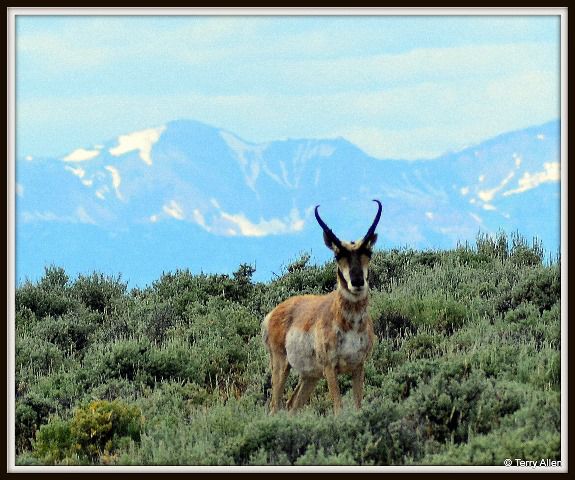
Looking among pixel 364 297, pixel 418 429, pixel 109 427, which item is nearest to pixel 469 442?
pixel 418 429

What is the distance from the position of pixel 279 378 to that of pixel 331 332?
5.07 feet

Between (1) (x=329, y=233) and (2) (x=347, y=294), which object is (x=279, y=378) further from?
(1) (x=329, y=233)

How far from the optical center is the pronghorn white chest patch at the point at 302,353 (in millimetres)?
15250

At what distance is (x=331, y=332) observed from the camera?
1484 cm

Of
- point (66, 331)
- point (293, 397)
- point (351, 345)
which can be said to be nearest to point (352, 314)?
point (351, 345)

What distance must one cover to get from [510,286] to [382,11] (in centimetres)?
768

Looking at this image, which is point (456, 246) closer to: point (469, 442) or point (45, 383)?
point (45, 383)

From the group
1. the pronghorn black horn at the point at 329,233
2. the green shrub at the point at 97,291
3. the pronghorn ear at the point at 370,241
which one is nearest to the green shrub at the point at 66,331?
the green shrub at the point at 97,291

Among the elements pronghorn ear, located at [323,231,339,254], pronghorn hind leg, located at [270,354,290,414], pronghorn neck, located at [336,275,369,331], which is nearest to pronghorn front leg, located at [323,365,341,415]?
pronghorn neck, located at [336,275,369,331]

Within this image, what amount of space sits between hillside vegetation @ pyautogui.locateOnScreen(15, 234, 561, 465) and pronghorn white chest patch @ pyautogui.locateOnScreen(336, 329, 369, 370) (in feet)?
1.97

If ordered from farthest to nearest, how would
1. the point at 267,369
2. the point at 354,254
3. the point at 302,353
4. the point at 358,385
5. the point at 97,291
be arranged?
the point at 97,291
the point at 267,369
the point at 302,353
the point at 358,385
the point at 354,254

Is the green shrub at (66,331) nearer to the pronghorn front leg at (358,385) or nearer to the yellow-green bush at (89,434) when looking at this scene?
the yellow-green bush at (89,434)

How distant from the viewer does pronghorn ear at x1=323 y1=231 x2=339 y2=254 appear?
14507mm

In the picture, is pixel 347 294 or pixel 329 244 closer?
pixel 329 244
